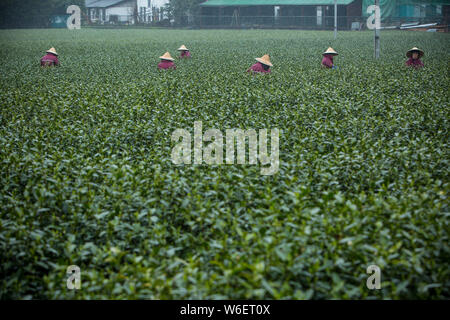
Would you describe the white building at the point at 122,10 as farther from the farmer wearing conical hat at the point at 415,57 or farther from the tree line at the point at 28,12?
the farmer wearing conical hat at the point at 415,57

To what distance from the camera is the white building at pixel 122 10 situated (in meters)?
64.6

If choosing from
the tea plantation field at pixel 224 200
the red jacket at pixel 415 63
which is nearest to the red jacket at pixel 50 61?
the tea plantation field at pixel 224 200

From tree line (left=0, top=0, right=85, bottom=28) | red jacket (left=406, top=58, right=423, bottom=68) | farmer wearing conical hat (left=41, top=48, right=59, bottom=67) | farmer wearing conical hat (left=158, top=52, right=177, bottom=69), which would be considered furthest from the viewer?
tree line (left=0, top=0, right=85, bottom=28)

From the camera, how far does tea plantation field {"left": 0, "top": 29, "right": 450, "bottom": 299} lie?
11.1ft

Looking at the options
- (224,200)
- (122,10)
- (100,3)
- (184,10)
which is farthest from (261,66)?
(100,3)

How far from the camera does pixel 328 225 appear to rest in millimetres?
3715

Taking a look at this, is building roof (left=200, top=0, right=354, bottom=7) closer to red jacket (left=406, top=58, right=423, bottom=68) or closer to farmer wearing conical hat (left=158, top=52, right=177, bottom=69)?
red jacket (left=406, top=58, right=423, bottom=68)

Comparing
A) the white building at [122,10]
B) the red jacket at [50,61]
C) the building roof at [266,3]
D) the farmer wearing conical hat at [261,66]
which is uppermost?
the white building at [122,10]

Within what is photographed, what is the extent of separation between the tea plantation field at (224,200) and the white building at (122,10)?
57.2 m

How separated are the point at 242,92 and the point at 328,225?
7.01m

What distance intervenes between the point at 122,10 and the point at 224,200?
69.7 meters

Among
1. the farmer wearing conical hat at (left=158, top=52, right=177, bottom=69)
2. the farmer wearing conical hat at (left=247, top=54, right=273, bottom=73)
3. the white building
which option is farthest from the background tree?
the farmer wearing conical hat at (left=247, top=54, right=273, bottom=73)

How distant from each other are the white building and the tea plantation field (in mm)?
57215

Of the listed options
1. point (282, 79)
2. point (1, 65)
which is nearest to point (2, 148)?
point (282, 79)
